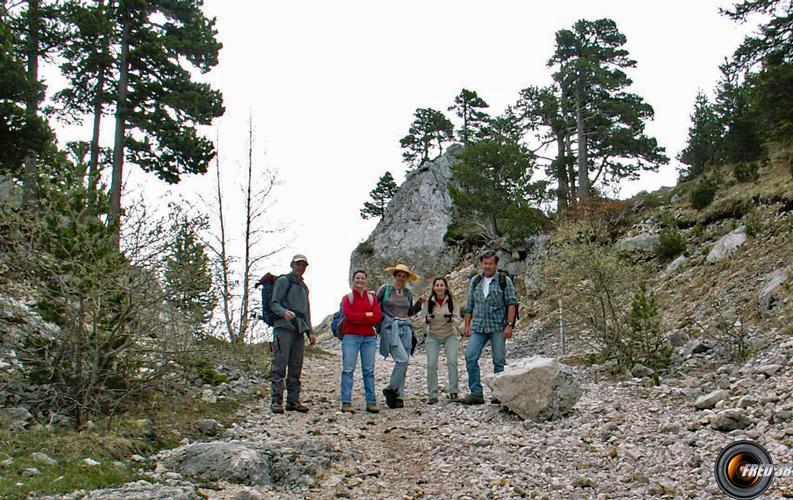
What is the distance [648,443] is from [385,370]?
9.19 m

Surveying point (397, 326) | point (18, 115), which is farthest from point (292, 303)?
point (18, 115)

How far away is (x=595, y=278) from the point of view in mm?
10914

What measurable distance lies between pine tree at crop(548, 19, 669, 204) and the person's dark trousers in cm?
2415

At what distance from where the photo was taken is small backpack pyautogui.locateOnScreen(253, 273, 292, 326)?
27.9ft

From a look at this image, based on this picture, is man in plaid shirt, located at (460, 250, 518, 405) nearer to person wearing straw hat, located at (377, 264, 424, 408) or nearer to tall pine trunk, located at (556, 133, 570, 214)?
person wearing straw hat, located at (377, 264, 424, 408)

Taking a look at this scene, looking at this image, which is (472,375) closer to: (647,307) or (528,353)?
(647,307)

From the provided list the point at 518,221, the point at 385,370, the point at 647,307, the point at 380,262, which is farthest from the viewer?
the point at 380,262

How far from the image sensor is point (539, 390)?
7465 millimetres

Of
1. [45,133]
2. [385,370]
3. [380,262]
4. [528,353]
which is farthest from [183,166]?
[380,262]

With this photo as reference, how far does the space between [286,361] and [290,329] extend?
0.46 meters

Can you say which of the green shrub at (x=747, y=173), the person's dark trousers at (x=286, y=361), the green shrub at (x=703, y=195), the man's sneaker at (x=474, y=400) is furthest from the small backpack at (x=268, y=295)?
the green shrub at (x=747, y=173)

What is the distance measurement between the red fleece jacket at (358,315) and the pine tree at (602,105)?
23473 millimetres

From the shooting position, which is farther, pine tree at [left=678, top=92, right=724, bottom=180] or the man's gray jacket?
pine tree at [left=678, top=92, right=724, bottom=180]

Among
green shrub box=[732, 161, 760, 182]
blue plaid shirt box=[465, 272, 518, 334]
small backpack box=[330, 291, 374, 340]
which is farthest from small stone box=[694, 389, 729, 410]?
green shrub box=[732, 161, 760, 182]
